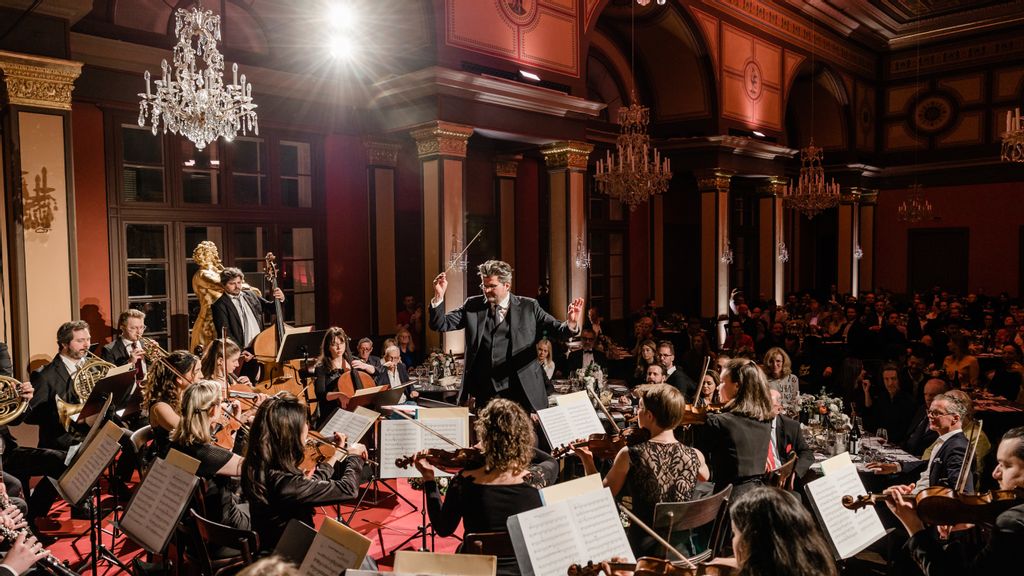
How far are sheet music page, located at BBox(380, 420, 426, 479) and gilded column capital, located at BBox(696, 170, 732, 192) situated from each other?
9.68 metres

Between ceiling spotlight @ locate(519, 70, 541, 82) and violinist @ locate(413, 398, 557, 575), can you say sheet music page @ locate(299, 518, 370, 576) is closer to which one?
violinist @ locate(413, 398, 557, 575)

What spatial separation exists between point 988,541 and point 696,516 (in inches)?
42.2

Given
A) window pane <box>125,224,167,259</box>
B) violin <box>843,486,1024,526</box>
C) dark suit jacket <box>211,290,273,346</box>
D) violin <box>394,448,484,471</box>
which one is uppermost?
window pane <box>125,224,167,259</box>

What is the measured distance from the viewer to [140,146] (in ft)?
24.4

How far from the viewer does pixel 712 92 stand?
39.5 ft

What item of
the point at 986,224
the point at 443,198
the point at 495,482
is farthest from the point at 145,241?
the point at 986,224

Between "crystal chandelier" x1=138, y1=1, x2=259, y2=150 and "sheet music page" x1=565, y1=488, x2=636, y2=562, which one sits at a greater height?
"crystal chandelier" x1=138, y1=1, x2=259, y2=150

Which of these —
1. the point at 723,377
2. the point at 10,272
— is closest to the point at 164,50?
the point at 10,272

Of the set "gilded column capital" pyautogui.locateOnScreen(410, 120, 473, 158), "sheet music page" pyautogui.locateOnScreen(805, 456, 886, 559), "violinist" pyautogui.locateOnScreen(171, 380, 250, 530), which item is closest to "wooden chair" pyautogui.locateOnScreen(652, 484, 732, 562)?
"sheet music page" pyautogui.locateOnScreen(805, 456, 886, 559)

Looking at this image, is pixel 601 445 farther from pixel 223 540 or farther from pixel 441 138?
pixel 441 138

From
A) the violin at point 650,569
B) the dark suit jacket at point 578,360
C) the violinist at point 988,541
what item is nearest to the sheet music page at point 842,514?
the violinist at point 988,541

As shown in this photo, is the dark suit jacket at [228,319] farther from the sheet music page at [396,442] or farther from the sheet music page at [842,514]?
the sheet music page at [842,514]

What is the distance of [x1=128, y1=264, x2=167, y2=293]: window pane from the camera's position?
740 cm

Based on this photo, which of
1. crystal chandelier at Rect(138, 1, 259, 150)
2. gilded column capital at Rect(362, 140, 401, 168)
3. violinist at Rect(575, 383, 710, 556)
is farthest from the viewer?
gilded column capital at Rect(362, 140, 401, 168)
